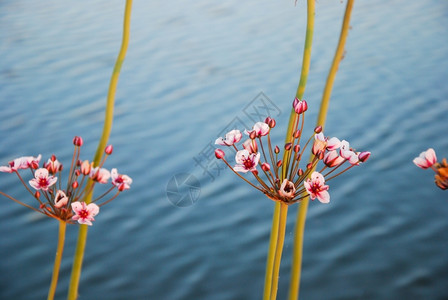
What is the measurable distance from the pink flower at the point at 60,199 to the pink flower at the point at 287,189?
0.86ft

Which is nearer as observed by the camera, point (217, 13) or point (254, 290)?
point (254, 290)

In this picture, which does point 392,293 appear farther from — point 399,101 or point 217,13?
point 217,13

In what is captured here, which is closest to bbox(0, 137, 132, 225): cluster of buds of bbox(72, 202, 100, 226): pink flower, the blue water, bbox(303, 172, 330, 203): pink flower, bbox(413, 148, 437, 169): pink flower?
bbox(72, 202, 100, 226): pink flower

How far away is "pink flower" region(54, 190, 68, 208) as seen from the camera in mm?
765

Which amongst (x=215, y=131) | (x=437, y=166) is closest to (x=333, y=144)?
(x=437, y=166)

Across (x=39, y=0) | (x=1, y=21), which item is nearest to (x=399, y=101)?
(x=1, y=21)

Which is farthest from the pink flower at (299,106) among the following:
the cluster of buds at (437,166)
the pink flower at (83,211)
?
the pink flower at (83,211)

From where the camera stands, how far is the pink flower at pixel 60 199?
765 mm

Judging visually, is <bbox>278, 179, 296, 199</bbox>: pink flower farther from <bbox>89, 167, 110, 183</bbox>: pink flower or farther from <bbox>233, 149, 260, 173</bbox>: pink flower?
<bbox>89, 167, 110, 183</bbox>: pink flower

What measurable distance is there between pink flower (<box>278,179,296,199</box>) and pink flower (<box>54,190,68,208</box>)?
261 mm

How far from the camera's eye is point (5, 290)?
5.22ft

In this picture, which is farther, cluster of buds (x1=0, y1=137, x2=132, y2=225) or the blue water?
the blue water

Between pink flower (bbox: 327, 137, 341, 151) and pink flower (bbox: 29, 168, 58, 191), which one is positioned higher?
pink flower (bbox: 327, 137, 341, 151)

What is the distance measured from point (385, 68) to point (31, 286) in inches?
79.9
